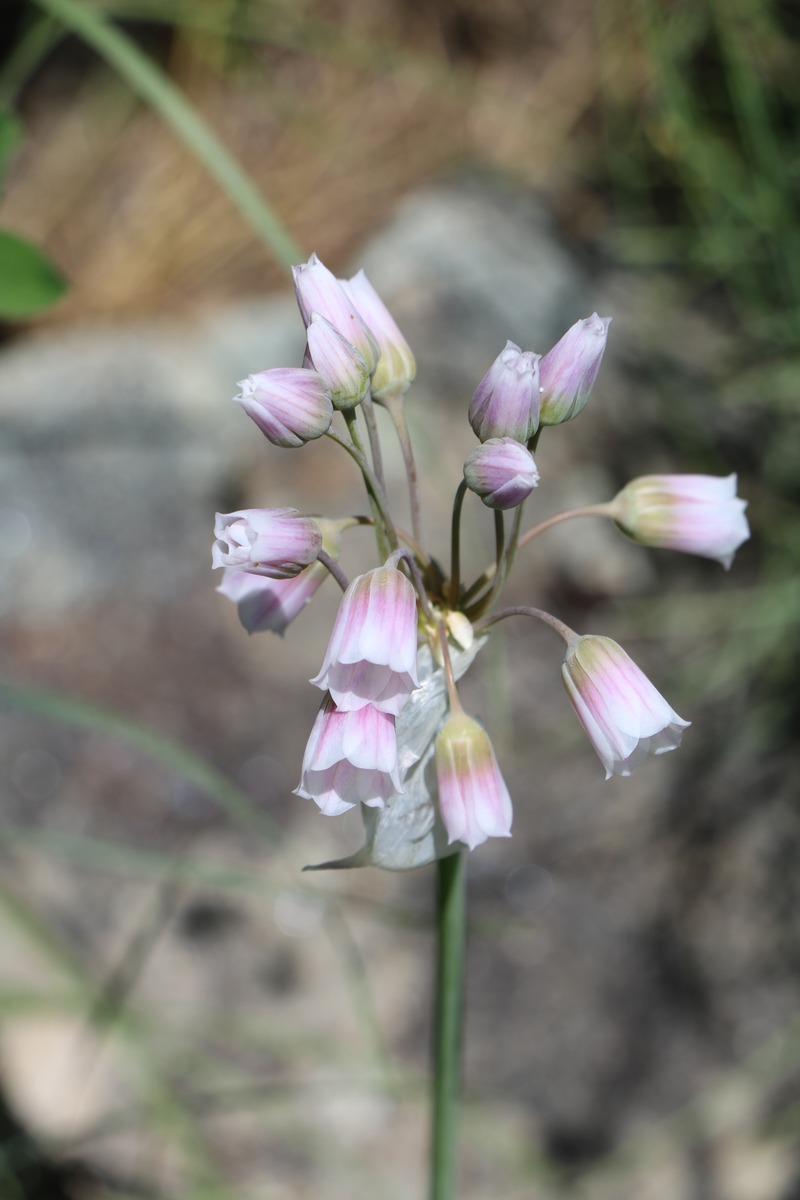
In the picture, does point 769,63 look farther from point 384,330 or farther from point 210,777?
point 210,777

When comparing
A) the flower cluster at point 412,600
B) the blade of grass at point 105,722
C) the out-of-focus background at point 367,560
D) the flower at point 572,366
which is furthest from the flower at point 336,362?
the out-of-focus background at point 367,560

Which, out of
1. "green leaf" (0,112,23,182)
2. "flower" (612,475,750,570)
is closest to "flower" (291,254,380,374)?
"flower" (612,475,750,570)

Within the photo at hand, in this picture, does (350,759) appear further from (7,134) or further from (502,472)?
(7,134)

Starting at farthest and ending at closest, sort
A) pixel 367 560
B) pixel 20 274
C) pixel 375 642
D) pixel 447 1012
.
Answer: pixel 367 560 → pixel 20 274 → pixel 447 1012 → pixel 375 642

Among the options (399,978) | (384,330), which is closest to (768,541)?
(399,978)

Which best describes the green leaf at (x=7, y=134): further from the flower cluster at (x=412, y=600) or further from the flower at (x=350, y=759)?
the flower at (x=350, y=759)

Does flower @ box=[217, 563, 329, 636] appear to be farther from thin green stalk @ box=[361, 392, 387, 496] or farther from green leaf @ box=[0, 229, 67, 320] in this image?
green leaf @ box=[0, 229, 67, 320]

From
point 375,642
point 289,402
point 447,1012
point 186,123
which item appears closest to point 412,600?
point 375,642

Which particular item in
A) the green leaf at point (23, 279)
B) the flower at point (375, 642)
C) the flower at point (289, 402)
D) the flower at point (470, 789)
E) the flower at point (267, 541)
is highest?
the green leaf at point (23, 279)
